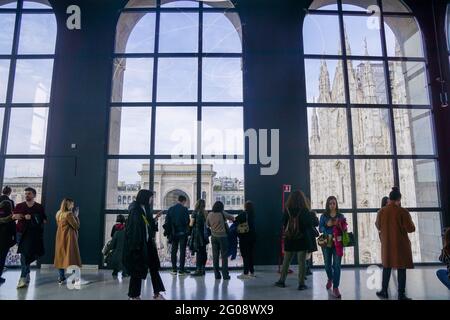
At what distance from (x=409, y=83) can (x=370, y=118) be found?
1.19m

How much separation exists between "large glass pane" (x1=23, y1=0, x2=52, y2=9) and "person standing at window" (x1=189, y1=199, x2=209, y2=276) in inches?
215

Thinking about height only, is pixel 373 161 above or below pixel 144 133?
below

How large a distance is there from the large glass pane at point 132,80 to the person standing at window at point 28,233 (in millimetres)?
2739

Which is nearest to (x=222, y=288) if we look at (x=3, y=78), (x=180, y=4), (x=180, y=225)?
(x=180, y=225)

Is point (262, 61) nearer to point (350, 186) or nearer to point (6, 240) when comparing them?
point (350, 186)

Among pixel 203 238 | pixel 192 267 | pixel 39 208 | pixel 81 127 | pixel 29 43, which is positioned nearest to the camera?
pixel 39 208

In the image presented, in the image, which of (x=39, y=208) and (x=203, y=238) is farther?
(x=203, y=238)

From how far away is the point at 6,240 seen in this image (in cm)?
373

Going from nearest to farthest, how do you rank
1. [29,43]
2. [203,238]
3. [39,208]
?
[39,208] < [203,238] < [29,43]

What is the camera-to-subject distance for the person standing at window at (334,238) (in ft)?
11.1

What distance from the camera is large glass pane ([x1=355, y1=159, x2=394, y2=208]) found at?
229 inches

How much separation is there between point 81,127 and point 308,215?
4.53 meters

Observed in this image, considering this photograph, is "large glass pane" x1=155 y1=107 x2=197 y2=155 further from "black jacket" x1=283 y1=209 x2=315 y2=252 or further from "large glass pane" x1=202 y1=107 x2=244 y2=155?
"black jacket" x1=283 y1=209 x2=315 y2=252

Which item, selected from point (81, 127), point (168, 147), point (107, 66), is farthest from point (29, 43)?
point (168, 147)
